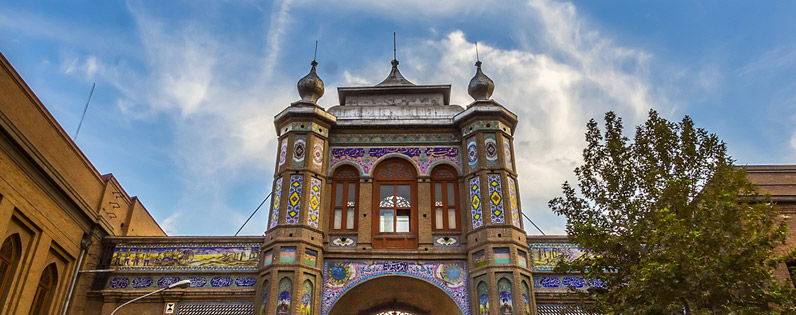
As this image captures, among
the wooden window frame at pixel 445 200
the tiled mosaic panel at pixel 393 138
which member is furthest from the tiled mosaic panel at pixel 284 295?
the tiled mosaic panel at pixel 393 138

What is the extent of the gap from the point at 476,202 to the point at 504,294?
3016 millimetres

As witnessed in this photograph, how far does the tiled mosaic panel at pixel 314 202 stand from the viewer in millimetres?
17766

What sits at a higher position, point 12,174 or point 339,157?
point 339,157

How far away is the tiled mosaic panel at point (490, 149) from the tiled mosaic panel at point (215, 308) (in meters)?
7.97

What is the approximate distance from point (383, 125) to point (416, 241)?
403cm

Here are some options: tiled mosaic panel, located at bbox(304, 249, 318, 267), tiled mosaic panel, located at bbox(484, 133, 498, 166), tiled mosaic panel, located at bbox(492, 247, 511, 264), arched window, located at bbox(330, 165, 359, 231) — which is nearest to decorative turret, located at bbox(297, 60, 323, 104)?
arched window, located at bbox(330, 165, 359, 231)

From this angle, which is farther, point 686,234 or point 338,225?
point 338,225

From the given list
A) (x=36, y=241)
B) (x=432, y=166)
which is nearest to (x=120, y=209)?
(x=36, y=241)

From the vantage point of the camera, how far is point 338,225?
61.1 ft

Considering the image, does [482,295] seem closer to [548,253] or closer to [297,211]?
[548,253]

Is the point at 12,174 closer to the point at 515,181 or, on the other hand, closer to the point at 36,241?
the point at 36,241

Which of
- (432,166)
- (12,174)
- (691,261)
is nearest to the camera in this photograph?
(691,261)

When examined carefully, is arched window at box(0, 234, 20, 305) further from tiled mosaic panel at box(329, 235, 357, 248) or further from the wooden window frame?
the wooden window frame

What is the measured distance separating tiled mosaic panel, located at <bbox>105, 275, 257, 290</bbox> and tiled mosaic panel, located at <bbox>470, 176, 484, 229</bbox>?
21.0 feet
